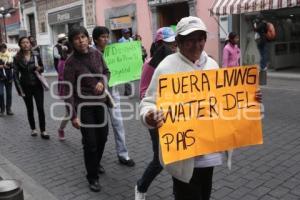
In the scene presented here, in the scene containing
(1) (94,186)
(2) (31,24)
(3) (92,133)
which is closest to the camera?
(3) (92,133)

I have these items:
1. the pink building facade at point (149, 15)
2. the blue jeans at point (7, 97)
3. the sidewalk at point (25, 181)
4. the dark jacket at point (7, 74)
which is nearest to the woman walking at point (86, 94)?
the sidewalk at point (25, 181)

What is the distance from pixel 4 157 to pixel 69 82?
2.31 metres

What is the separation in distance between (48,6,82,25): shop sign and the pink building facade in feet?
6.49

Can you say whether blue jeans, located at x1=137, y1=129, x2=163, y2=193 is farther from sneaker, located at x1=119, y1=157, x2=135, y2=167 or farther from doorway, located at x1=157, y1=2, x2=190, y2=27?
doorway, located at x1=157, y1=2, x2=190, y2=27

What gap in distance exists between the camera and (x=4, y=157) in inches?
237

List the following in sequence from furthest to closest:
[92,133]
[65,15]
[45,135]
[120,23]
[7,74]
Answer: [65,15]
[120,23]
[7,74]
[45,135]
[92,133]

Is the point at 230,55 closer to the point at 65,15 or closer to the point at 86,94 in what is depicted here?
the point at 86,94

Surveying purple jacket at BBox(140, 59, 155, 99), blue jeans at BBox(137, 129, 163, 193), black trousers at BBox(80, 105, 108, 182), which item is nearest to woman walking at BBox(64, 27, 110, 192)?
black trousers at BBox(80, 105, 108, 182)

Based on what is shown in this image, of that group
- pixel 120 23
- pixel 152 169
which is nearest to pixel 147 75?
pixel 152 169

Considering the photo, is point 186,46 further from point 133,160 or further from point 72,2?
point 72,2

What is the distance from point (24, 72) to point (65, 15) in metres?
17.5

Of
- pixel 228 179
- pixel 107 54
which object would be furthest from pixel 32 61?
pixel 228 179

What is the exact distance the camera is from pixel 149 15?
56.9ft

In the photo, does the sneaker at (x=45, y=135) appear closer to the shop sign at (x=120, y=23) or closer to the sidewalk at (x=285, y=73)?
the sidewalk at (x=285, y=73)
